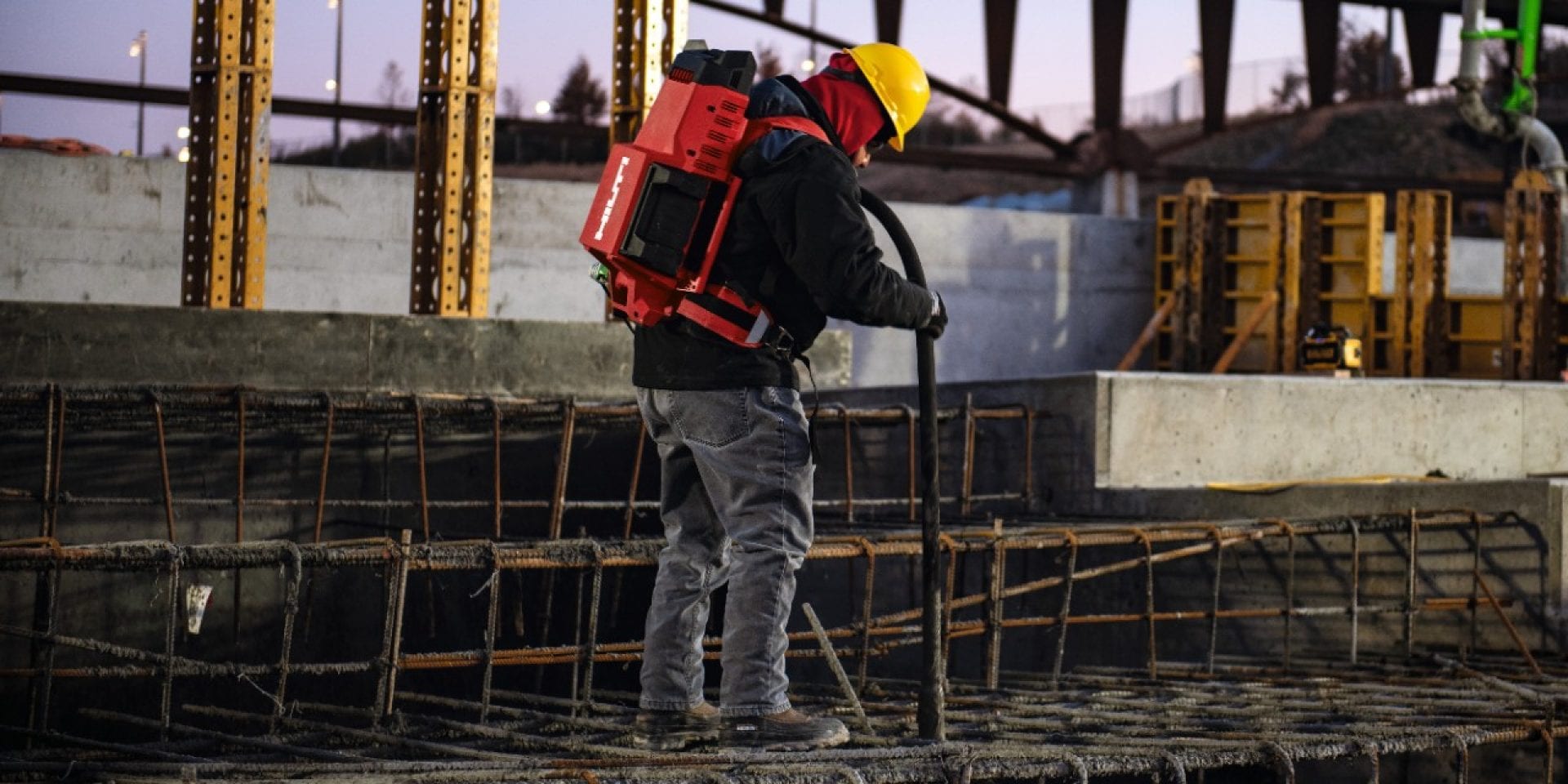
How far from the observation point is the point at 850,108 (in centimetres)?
495

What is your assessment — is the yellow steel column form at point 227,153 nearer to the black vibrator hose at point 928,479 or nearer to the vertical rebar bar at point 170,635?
the vertical rebar bar at point 170,635

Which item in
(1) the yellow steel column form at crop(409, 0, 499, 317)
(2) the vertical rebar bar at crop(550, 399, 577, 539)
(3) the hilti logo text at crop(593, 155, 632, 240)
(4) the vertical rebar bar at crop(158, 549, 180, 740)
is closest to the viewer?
(3) the hilti logo text at crop(593, 155, 632, 240)

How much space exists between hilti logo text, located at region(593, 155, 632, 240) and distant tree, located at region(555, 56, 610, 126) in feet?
68.2

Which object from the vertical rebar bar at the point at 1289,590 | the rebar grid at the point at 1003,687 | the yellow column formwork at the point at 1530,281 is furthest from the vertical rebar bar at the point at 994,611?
the yellow column formwork at the point at 1530,281

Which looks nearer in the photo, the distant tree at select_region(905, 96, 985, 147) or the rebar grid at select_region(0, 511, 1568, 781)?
the rebar grid at select_region(0, 511, 1568, 781)

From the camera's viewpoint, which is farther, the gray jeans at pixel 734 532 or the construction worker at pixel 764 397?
the gray jeans at pixel 734 532

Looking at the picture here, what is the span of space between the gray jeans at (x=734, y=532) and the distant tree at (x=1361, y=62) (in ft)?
142

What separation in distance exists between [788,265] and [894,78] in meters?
0.63

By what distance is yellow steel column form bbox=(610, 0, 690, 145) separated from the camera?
1063cm

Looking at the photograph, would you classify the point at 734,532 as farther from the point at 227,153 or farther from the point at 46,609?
the point at 227,153

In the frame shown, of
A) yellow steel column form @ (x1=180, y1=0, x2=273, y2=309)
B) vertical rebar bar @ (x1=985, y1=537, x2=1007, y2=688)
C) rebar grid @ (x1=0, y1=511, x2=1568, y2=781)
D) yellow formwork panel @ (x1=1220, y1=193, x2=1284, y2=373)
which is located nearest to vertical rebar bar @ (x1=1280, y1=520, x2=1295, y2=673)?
rebar grid @ (x1=0, y1=511, x2=1568, y2=781)

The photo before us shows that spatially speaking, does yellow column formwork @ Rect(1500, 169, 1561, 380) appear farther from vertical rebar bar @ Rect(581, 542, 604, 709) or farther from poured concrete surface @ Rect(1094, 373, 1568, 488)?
vertical rebar bar @ Rect(581, 542, 604, 709)

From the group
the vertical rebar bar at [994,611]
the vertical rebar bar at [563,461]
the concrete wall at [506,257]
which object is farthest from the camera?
the concrete wall at [506,257]

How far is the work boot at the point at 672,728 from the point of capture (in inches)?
199
